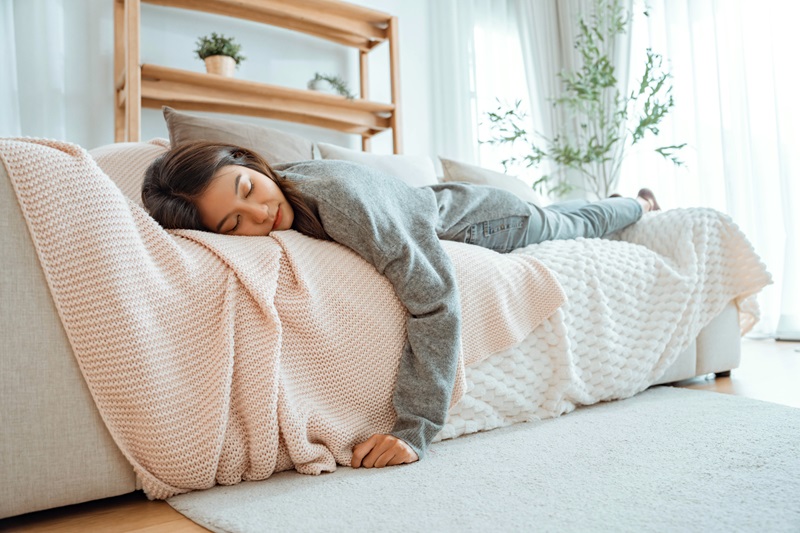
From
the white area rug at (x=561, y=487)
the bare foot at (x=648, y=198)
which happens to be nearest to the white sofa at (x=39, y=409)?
the white area rug at (x=561, y=487)

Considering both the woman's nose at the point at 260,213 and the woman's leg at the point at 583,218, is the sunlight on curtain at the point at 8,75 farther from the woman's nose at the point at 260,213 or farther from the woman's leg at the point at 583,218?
the woman's leg at the point at 583,218

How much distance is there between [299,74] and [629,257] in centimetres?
198

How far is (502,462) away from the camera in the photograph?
969 mm

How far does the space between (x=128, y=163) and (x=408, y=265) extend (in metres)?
0.70

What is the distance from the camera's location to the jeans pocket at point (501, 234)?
157cm

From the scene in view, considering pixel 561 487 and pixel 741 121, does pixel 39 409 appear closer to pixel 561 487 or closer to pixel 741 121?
pixel 561 487

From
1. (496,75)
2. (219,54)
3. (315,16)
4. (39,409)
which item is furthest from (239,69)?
(39,409)

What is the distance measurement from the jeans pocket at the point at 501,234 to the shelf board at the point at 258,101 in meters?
1.35

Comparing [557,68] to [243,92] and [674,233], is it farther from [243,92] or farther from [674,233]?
[674,233]

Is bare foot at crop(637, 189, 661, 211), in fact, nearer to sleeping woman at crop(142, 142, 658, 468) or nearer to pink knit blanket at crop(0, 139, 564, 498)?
sleeping woman at crop(142, 142, 658, 468)

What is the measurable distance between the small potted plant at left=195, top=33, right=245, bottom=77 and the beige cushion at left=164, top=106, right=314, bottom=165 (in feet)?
3.00

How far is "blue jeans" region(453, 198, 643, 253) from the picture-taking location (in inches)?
62.9

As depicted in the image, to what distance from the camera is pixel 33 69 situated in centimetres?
233

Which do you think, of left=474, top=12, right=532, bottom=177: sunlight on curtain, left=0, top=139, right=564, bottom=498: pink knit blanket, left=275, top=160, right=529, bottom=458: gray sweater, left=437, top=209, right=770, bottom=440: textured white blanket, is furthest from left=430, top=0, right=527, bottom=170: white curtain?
left=0, top=139, right=564, bottom=498: pink knit blanket
